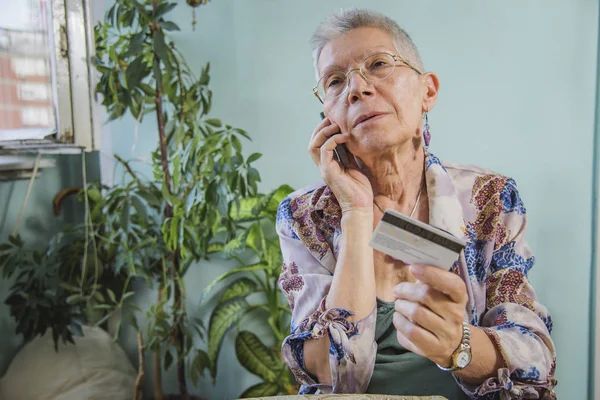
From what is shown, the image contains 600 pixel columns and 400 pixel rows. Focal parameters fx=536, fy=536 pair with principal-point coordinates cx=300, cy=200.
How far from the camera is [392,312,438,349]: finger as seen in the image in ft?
2.75

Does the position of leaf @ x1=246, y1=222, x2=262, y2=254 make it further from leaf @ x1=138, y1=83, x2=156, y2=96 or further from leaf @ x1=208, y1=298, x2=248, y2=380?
leaf @ x1=138, y1=83, x2=156, y2=96

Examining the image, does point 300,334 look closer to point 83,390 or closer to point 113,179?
point 83,390

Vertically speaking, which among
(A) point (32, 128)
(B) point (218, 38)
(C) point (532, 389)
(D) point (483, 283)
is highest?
(B) point (218, 38)

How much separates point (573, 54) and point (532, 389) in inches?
42.8

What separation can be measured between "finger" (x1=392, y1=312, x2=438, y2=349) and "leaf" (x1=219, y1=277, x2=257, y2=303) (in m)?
1.26

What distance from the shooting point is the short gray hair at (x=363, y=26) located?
3.54ft

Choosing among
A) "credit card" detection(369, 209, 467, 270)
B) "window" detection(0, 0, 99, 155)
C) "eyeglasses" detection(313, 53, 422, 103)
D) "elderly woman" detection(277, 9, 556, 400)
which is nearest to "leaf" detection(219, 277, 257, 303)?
"window" detection(0, 0, 99, 155)

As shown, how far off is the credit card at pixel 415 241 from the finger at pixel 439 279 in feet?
0.05

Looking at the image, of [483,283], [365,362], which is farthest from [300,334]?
[483,283]

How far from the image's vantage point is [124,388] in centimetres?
206

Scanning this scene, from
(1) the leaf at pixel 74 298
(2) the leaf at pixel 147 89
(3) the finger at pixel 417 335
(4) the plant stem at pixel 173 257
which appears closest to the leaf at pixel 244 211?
(4) the plant stem at pixel 173 257

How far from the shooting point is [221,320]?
2062 mm

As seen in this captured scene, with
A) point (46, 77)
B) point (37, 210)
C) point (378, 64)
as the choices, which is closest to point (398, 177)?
point (378, 64)

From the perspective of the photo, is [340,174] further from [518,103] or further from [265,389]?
[265,389]
